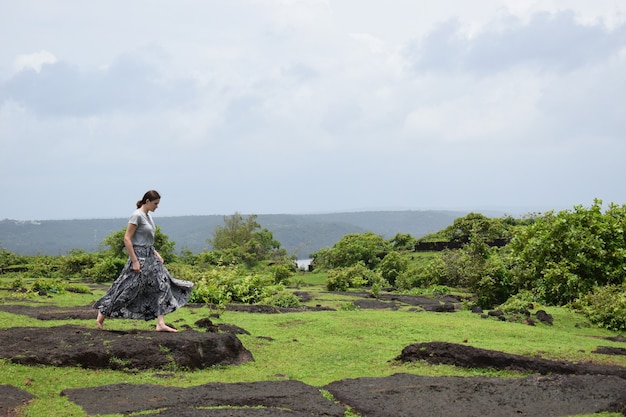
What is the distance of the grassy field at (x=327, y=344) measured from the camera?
805 cm

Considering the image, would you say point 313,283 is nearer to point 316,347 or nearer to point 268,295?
point 268,295

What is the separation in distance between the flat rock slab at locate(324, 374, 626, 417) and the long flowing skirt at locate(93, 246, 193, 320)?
12.6ft

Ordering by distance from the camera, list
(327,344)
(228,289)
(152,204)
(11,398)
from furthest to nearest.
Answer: (228,289) < (327,344) < (152,204) < (11,398)

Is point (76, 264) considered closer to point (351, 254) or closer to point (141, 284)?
point (351, 254)

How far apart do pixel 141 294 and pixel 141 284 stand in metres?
0.19

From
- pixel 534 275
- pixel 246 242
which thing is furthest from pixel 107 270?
pixel 246 242

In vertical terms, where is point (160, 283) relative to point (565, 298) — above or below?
above

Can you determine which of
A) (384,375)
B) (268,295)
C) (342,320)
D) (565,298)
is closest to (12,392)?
(384,375)

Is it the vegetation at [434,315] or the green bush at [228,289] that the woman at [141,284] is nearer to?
the vegetation at [434,315]

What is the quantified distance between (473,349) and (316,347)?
2.92 metres

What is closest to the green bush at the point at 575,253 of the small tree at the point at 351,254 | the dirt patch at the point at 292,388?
the dirt patch at the point at 292,388

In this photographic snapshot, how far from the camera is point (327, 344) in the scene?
1114 centimetres

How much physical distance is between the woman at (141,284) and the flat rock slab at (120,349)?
1.61ft

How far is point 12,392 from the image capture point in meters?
7.15
